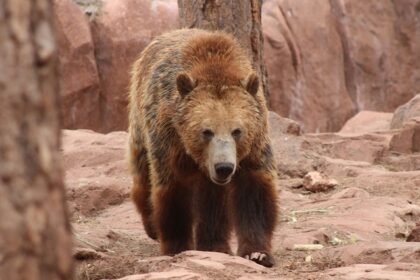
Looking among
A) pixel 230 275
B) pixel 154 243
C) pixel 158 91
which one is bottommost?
pixel 154 243

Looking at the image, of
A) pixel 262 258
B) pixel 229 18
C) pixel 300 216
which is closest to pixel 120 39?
pixel 229 18

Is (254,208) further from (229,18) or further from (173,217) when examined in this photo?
(229,18)

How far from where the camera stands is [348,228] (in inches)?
275

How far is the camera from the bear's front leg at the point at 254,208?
19.7 feet

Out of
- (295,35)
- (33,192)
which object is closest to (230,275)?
(33,192)

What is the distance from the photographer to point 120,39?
1503cm

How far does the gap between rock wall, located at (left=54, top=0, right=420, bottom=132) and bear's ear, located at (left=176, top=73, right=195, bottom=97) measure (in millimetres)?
8328

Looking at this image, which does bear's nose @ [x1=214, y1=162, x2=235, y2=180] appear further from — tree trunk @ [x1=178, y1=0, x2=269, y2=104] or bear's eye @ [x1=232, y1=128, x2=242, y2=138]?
tree trunk @ [x1=178, y1=0, x2=269, y2=104]

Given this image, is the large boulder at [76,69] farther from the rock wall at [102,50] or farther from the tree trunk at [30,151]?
the tree trunk at [30,151]

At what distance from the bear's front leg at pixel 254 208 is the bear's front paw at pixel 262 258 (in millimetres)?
102

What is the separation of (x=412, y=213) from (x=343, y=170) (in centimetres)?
196

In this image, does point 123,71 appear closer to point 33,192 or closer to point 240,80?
point 240,80

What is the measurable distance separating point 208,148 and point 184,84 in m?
0.45

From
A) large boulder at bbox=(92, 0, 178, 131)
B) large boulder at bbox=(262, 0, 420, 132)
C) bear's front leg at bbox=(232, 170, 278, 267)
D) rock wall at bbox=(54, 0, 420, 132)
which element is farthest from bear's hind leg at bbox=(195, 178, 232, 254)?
large boulder at bbox=(262, 0, 420, 132)
